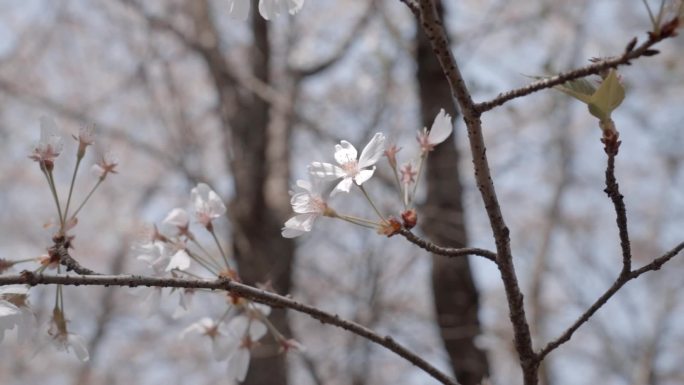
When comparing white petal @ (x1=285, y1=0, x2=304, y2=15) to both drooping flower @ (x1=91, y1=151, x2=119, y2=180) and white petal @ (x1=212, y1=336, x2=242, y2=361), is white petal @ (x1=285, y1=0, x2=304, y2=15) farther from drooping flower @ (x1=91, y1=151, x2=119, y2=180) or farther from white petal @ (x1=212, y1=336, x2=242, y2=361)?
white petal @ (x1=212, y1=336, x2=242, y2=361)

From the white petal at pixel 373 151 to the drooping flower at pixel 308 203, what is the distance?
52 millimetres

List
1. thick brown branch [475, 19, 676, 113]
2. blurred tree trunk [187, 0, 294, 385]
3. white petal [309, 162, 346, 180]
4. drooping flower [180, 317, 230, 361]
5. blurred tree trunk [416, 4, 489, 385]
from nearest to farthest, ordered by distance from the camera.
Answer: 1. thick brown branch [475, 19, 676, 113]
2. white petal [309, 162, 346, 180]
3. drooping flower [180, 317, 230, 361]
4. blurred tree trunk [416, 4, 489, 385]
5. blurred tree trunk [187, 0, 294, 385]

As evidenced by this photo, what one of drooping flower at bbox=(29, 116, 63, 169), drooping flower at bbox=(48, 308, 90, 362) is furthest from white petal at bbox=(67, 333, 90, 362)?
drooping flower at bbox=(29, 116, 63, 169)

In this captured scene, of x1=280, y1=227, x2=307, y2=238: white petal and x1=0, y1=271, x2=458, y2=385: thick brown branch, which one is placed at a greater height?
x1=280, y1=227, x2=307, y2=238: white petal

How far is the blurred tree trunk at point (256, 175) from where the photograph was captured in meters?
3.30

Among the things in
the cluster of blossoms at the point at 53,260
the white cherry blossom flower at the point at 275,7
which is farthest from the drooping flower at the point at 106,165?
the white cherry blossom flower at the point at 275,7

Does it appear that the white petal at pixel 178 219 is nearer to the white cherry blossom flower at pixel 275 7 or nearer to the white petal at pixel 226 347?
the white petal at pixel 226 347

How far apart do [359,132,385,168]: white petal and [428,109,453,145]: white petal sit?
8cm

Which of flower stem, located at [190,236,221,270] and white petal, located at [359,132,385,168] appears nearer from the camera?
white petal, located at [359,132,385,168]

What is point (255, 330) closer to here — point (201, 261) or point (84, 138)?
point (201, 261)

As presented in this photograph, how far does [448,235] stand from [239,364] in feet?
6.16

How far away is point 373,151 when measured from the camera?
805mm

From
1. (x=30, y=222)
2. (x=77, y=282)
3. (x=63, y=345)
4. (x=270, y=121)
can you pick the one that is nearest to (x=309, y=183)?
(x=77, y=282)

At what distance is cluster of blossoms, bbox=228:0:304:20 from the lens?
2.58 feet
